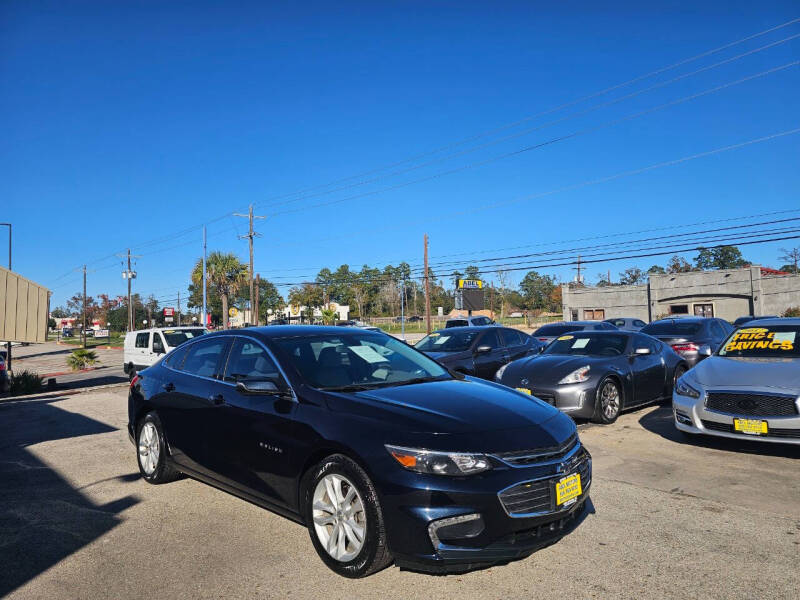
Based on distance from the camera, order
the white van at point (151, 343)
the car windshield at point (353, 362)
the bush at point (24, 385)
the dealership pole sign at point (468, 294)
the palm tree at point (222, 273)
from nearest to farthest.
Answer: the car windshield at point (353, 362) < the bush at point (24, 385) < the white van at point (151, 343) < the palm tree at point (222, 273) < the dealership pole sign at point (468, 294)

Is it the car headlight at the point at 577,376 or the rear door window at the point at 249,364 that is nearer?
the rear door window at the point at 249,364

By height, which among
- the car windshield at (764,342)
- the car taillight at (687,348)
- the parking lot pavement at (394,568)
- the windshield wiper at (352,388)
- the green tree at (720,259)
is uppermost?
the green tree at (720,259)

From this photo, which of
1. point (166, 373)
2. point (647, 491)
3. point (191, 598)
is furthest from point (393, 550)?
point (166, 373)

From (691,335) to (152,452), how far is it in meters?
11.4

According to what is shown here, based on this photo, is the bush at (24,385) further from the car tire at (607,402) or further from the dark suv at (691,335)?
the dark suv at (691,335)

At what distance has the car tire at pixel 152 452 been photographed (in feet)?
18.0

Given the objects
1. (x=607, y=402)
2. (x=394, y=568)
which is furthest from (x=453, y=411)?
(x=607, y=402)

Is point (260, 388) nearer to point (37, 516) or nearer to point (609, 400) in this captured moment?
point (37, 516)

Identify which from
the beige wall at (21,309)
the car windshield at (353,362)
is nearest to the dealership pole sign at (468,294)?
the beige wall at (21,309)

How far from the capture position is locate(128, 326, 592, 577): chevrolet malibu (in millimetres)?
3201

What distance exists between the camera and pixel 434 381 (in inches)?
179

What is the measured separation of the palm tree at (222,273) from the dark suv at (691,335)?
42608 millimetres

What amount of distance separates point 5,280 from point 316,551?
47.0 feet

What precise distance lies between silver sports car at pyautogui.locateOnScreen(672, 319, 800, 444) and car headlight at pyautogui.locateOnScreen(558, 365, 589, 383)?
1352 mm
